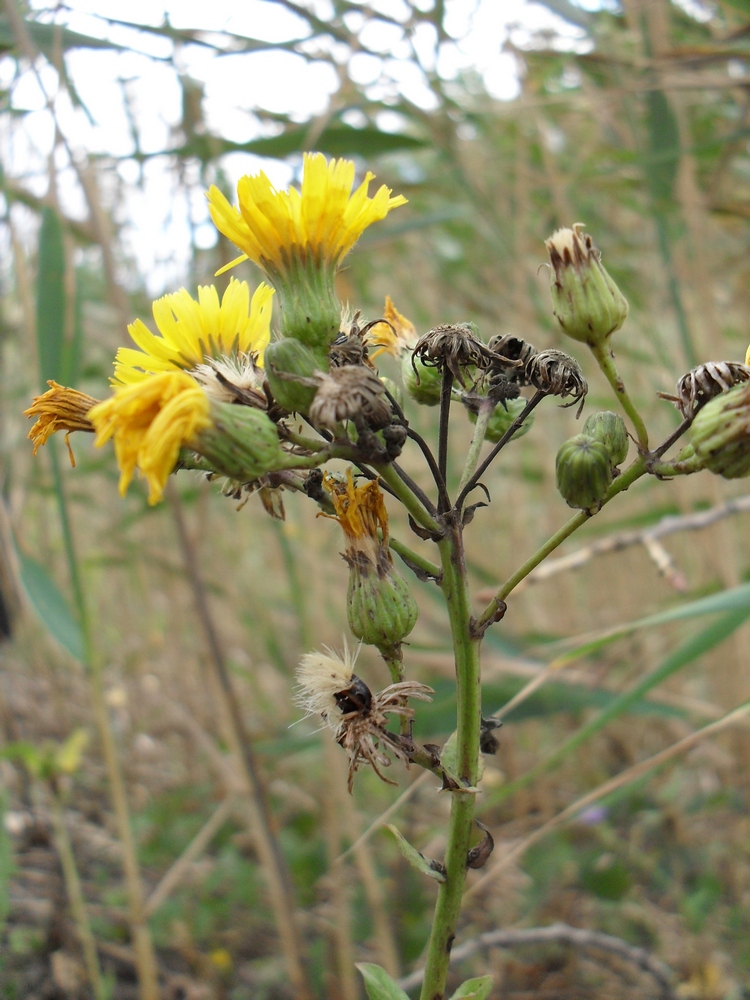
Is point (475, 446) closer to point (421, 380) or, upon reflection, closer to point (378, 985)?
point (421, 380)

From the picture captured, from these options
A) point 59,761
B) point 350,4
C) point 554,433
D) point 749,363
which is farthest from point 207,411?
point 554,433

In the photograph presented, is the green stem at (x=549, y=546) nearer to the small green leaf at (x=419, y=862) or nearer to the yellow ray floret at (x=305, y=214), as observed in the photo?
the small green leaf at (x=419, y=862)

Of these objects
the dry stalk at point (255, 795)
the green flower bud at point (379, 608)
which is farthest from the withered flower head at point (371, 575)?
the dry stalk at point (255, 795)

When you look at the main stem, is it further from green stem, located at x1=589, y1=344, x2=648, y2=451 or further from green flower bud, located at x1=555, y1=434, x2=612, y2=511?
green stem, located at x1=589, y1=344, x2=648, y2=451

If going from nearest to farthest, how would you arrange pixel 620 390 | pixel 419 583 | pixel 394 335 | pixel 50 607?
pixel 620 390 < pixel 394 335 < pixel 50 607 < pixel 419 583

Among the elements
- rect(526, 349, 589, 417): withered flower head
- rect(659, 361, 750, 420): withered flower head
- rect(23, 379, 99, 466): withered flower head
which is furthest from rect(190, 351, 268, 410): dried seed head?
rect(659, 361, 750, 420): withered flower head

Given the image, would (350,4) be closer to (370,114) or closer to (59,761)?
(370,114)

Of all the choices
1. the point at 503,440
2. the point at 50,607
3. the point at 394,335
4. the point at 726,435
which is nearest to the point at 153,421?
the point at 503,440
